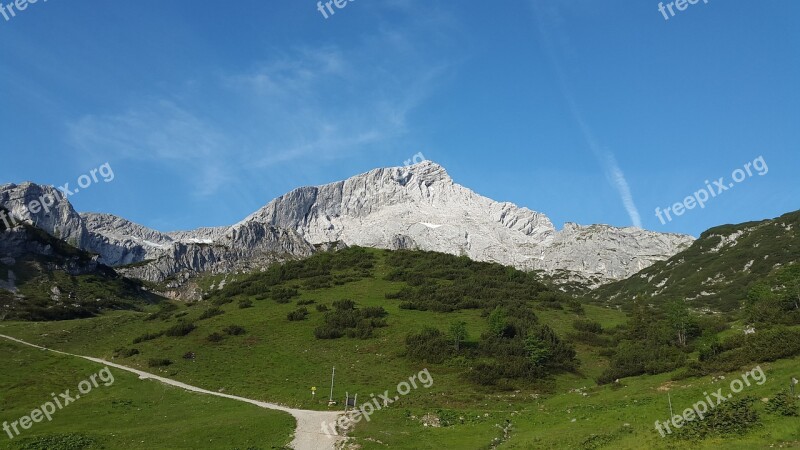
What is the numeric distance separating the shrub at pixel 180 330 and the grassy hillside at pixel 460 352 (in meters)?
0.28

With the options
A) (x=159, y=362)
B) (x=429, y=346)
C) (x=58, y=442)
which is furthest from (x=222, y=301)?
(x=58, y=442)

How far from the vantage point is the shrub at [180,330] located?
7556 centimetres

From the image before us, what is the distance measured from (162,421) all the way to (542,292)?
71.7 m

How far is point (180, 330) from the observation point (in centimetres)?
7575

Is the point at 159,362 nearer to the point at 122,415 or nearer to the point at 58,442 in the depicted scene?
the point at 122,415

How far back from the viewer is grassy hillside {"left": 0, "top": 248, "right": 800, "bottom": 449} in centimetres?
3362

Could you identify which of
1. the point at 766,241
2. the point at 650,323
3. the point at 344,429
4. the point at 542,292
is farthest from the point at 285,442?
the point at 766,241

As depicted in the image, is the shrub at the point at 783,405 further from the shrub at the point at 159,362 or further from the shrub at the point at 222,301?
the shrub at the point at 222,301

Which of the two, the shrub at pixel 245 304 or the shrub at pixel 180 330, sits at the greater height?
the shrub at pixel 245 304

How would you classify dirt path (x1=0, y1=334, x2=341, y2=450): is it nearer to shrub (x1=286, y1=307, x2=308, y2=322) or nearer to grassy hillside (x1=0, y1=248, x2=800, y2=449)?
grassy hillside (x1=0, y1=248, x2=800, y2=449)

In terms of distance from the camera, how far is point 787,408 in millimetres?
23719

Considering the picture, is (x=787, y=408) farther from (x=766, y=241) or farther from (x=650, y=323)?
(x=766, y=241)

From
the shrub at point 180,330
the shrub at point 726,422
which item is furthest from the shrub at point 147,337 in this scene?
the shrub at point 726,422

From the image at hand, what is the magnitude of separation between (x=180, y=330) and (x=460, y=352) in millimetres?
42692
